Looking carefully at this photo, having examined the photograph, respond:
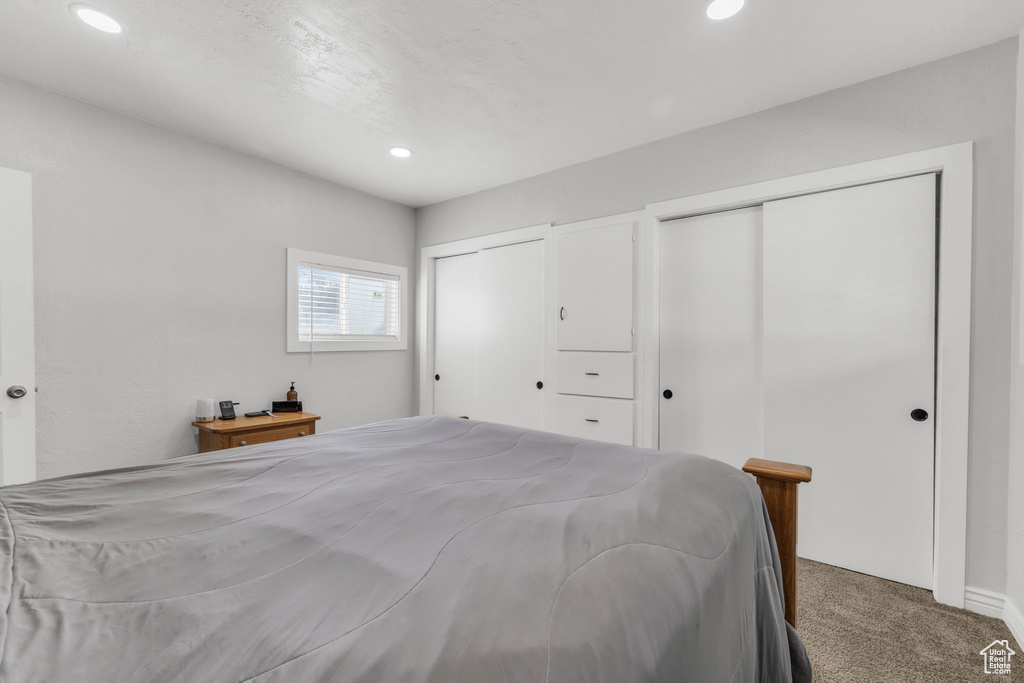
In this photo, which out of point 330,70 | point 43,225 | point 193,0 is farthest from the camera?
point 43,225

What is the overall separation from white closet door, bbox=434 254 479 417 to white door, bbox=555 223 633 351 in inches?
40.0

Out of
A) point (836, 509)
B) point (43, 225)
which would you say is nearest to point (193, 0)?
point (43, 225)

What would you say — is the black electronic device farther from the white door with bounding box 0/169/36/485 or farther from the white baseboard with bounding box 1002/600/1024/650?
the white baseboard with bounding box 1002/600/1024/650

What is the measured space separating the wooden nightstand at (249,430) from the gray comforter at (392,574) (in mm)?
1611

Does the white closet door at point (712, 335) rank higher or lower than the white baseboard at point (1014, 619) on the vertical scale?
higher

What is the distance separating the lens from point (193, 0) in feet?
5.84

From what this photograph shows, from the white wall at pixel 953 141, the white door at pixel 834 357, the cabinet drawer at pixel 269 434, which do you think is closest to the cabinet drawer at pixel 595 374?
the white door at pixel 834 357

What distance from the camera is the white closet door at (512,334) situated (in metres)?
3.70

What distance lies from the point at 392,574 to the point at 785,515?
50.2 inches

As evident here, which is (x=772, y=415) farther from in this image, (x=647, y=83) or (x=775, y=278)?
(x=647, y=83)

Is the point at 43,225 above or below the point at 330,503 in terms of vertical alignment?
above

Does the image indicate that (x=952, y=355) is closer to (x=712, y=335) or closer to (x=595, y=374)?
(x=712, y=335)

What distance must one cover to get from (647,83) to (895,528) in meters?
2.70

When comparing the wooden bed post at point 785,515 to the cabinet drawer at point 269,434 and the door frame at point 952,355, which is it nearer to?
the door frame at point 952,355
